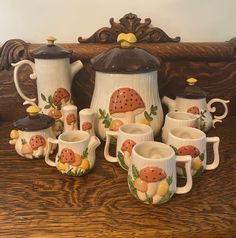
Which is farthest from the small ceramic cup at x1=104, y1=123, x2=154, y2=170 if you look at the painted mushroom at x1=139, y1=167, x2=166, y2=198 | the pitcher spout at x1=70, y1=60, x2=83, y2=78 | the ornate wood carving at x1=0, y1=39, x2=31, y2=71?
the ornate wood carving at x1=0, y1=39, x2=31, y2=71

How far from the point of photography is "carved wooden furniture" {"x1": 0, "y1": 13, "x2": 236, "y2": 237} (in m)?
0.45

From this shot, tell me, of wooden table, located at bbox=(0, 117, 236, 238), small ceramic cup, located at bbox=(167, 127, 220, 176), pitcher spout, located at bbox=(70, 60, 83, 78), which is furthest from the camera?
pitcher spout, located at bbox=(70, 60, 83, 78)

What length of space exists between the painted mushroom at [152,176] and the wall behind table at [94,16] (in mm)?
512

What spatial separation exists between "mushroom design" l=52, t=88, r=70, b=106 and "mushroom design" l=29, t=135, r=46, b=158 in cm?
13

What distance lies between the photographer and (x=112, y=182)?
22.7 inches

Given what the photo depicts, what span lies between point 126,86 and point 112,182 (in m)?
0.21

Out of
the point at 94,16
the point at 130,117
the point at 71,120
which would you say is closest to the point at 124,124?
the point at 130,117

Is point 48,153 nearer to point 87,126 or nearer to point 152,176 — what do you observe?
point 87,126

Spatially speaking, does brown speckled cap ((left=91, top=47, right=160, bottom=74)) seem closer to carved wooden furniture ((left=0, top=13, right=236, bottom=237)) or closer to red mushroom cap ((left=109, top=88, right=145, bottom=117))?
red mushroom cap ((left=109, top=88, right=145, bottom=117))

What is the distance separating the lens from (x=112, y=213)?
0.48 m

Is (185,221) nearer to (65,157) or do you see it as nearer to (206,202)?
(206,202)

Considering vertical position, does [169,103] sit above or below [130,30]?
below

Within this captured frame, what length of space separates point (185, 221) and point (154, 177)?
79 millimetres

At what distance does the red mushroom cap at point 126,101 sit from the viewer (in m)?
0.66
